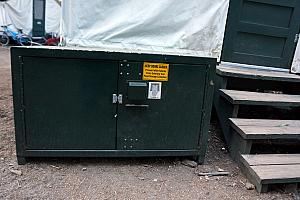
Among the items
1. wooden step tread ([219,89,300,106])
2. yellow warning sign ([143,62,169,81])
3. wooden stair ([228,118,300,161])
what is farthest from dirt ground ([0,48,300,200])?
yellow warning sign ([143,62,169,81])

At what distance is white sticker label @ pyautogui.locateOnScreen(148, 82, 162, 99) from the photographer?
2.66 meters

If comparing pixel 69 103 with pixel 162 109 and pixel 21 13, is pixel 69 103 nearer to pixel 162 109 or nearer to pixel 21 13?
pixel 162 109

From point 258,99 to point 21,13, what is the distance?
493 inches

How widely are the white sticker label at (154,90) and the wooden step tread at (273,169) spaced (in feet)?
3.27

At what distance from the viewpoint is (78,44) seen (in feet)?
10.6

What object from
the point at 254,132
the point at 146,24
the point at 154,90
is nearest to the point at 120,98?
the point at 154,90

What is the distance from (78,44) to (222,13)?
66.0 inches

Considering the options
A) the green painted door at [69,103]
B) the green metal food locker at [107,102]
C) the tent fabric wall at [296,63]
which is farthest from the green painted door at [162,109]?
the tent fabric wall at [296,63]

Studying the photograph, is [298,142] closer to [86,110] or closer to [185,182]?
[185,182]

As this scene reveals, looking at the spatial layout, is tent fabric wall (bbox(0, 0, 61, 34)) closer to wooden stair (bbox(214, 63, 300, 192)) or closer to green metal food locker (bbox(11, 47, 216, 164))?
wooden stair (bbox(214, 63, 300, 192))

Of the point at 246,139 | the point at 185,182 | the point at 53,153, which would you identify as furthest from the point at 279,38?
the point at 53,153

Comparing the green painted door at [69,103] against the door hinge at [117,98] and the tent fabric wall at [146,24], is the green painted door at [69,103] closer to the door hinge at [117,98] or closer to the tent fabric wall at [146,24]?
the door hinge at [117,98]

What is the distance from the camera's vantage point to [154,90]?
267 cm

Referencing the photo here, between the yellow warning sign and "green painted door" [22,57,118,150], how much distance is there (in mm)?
261
